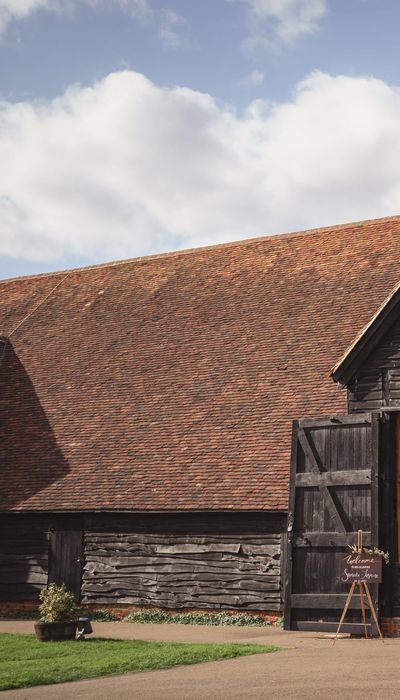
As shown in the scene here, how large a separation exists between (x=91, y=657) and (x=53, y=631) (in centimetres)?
257

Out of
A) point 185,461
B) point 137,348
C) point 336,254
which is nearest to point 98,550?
point 185,461

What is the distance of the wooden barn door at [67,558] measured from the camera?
22.0m

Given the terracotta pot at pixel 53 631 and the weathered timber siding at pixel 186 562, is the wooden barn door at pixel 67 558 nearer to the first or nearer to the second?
the weathered timber siding at pixel 186 562

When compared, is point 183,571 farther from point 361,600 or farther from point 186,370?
point 186,370

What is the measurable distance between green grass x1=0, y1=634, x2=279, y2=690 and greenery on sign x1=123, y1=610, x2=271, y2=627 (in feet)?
12.9

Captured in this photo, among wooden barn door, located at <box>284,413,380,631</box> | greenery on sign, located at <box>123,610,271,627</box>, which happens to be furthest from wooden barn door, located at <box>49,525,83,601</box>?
wooden barn door, located at <box>284,413,380,631</box>

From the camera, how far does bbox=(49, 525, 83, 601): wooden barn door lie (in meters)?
22.0

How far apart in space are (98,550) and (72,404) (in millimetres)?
4615

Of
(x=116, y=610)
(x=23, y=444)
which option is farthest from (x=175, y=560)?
(x=23, y=444)

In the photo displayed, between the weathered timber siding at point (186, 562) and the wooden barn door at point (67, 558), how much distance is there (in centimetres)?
17

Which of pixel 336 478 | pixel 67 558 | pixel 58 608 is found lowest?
pixel 58 608

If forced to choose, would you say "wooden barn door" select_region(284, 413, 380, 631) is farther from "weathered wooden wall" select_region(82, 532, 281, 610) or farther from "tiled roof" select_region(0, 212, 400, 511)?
"weathered wooden wall" select_region(82, 532, 281, 610)

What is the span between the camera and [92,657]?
45.6ft

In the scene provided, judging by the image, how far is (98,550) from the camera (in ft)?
71.5
